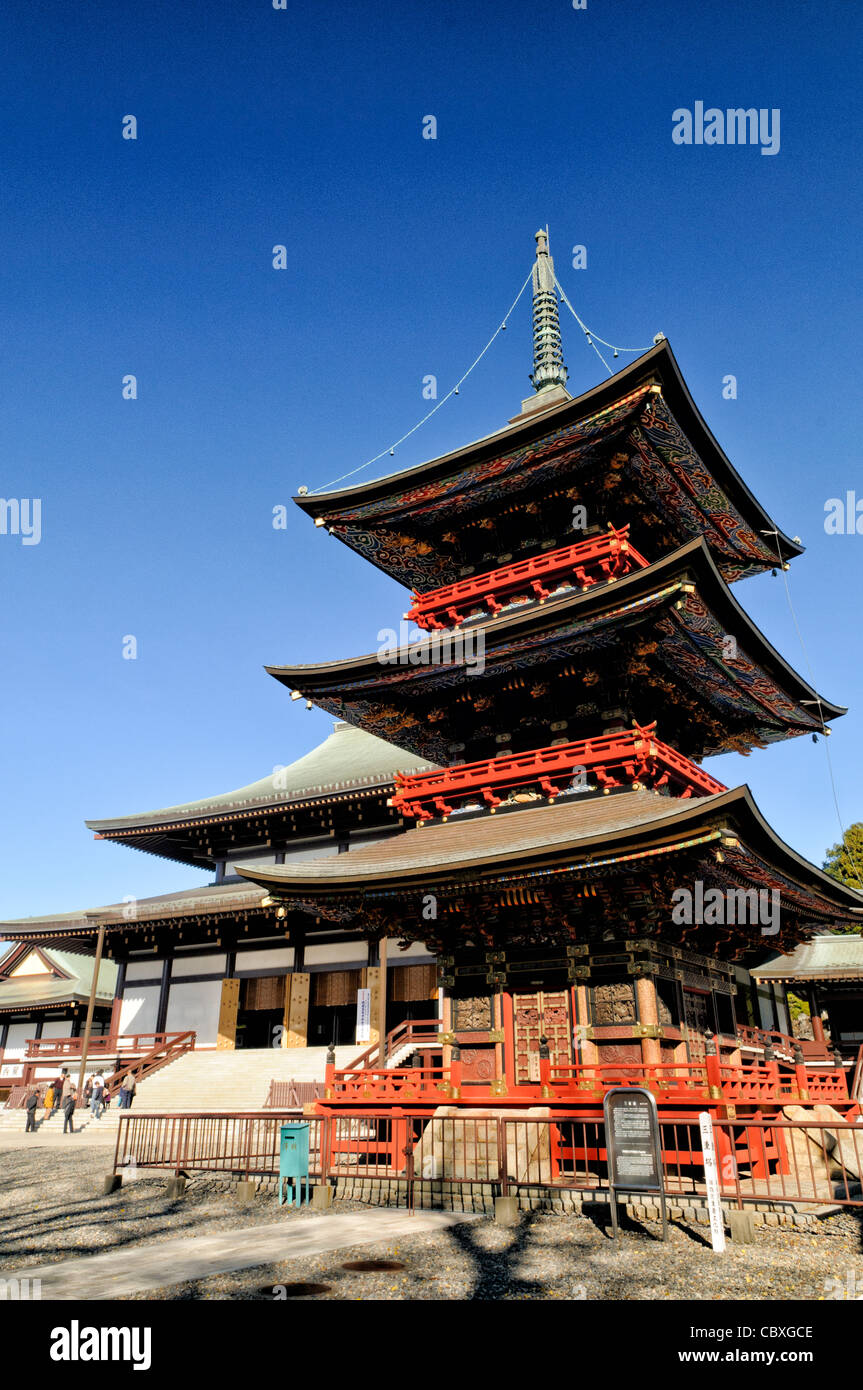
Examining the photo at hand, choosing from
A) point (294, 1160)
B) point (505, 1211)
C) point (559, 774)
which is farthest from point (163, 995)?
point (505, 1211)

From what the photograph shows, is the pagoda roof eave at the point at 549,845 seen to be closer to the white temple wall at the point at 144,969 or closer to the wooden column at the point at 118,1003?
the white temple wall at the point at 144,969

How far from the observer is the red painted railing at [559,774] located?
1684 centimetres

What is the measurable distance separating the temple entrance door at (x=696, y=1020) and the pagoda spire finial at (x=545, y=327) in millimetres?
15123

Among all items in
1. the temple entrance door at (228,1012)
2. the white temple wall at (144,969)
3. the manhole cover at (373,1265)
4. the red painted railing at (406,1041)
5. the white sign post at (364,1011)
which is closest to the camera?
the manhole cover at (373,1265)

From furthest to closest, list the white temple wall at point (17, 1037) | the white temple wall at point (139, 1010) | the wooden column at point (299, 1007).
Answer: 1. the white temple wall at point (17, 1037)
2. the white temple wall at point (139, 1010)
3. the wooden column at point (299, 1007)

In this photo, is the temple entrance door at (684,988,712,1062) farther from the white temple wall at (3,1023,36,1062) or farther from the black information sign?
the white temple wall at (3,1023,36,1062)

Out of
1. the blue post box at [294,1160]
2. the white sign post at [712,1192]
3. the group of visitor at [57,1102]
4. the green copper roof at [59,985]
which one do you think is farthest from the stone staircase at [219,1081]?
the white sign post at [712,1192]

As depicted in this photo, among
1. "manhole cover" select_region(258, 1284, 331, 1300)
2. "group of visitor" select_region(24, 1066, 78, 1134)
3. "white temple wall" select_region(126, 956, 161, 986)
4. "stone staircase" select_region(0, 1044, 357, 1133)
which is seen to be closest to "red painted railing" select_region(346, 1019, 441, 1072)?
"stone staircase" select_region(0, 1044, 357, 1133)

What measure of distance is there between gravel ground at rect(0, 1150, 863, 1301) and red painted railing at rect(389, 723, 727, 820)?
7.67 metres

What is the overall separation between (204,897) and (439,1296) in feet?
78.2

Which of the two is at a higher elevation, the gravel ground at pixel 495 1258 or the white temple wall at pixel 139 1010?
the white temple wall at pixel 139 1010

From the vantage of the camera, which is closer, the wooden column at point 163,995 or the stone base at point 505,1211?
the stone base at point 505,1211
